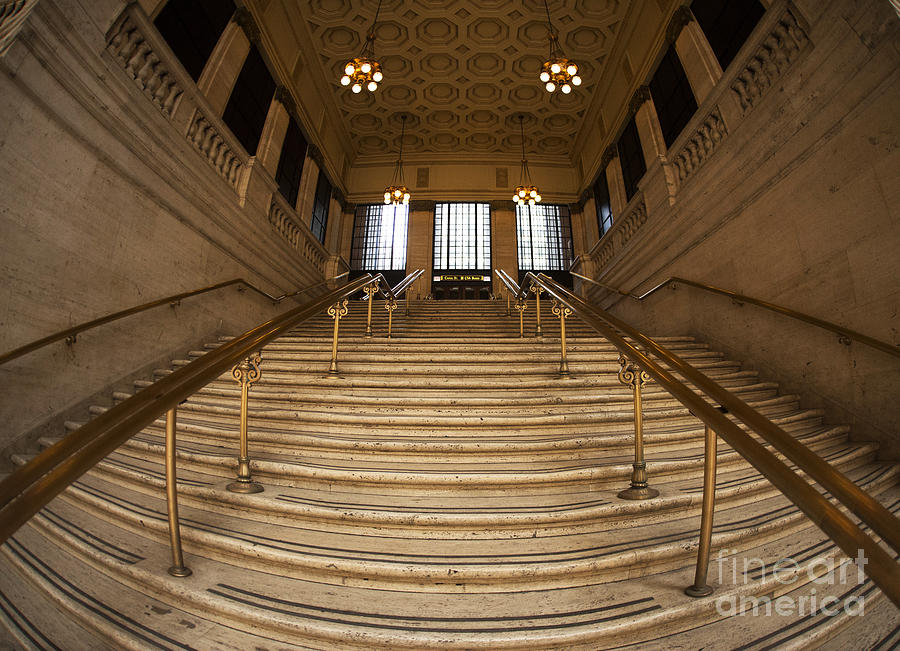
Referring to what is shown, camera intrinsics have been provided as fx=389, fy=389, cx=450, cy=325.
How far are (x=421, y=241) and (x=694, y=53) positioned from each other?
348 inches

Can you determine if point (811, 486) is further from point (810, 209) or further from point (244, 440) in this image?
point (810, 209)

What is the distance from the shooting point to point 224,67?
681cm

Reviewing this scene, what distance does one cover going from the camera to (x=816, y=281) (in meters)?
3.76

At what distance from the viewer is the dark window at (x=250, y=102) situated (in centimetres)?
729

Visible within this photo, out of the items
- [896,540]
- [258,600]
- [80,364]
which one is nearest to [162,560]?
[258,600]

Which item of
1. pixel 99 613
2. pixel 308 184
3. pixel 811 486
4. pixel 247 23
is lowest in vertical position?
pixel 99 613

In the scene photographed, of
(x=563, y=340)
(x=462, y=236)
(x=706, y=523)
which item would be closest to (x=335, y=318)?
(x=563, y=340)

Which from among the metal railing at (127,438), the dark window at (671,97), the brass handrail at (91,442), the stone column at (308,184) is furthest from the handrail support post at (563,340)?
the stone column at (308,184)

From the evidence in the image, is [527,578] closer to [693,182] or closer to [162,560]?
[162,560]

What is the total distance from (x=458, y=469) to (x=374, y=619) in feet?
3.36

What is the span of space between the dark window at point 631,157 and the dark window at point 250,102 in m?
8.53

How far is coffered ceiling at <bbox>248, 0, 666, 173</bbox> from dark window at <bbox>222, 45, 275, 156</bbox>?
2.96 feet

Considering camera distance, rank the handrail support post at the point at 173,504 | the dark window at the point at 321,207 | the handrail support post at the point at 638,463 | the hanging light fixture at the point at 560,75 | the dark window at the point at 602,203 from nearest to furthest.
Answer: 1. the handrail support post at the point at 173,504
2. the handrail support post at the point at 638,463
3. the hanging light fixture at the point at 560,75
4. the dark window at the point at 602,203
5. the dark window at the point at 321,207

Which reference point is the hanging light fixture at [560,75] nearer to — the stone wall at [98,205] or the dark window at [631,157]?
the dark window at [631,157]
